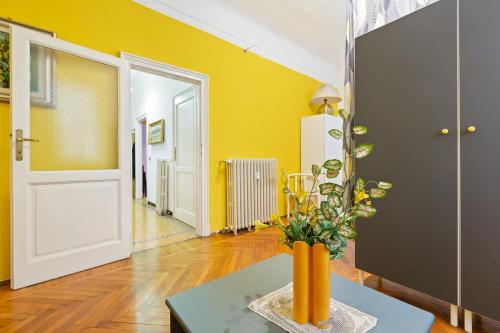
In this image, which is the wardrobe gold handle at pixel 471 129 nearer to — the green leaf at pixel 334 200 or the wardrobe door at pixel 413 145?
the wardrobe door at pixel 413 145

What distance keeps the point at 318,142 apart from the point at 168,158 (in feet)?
8.34

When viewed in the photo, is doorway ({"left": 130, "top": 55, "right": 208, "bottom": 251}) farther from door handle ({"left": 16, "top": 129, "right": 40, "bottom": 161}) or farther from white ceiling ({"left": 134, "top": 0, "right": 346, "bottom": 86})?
door handle ({"left": 16, "top": 129, "right": 40, "bottom": 161})

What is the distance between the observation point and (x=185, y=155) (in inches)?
140

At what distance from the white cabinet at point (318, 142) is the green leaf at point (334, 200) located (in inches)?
119

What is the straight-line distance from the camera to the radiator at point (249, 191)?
304 centimetres

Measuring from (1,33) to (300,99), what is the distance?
3526 millimetres

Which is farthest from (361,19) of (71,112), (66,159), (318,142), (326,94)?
(66,159)

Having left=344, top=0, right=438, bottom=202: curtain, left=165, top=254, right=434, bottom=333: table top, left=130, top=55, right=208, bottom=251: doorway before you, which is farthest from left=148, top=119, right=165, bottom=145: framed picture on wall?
left=165, top=254, right=434, bottom=333: table top

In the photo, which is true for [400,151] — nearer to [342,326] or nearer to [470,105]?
[470,105]

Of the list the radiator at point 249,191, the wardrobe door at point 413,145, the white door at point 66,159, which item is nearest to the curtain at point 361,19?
the wardrobe door at point 413,145

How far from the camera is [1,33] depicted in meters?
1.80

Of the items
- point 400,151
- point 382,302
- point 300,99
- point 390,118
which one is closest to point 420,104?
point 390,118

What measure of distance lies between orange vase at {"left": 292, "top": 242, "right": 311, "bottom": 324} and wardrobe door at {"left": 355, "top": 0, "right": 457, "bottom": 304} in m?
1.06

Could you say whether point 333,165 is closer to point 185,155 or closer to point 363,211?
point 363,211
